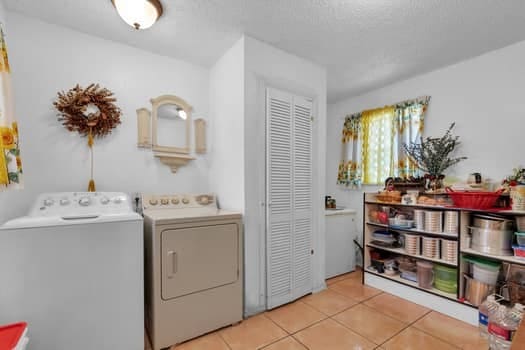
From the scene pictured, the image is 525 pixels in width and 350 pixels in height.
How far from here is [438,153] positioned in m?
2.54

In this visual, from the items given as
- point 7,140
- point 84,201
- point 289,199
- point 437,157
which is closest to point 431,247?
point 437,157

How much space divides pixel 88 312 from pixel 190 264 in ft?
2.15

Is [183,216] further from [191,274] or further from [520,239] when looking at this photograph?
[520,239]

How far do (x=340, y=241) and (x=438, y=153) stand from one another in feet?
4.88

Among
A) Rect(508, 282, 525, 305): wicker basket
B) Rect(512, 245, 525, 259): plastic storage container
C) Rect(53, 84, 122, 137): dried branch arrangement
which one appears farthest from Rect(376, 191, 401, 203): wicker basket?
Rect(53, 84, 122, 137): dried branch arrangement

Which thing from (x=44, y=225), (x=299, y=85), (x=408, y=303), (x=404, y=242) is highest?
(x=299, y=85)

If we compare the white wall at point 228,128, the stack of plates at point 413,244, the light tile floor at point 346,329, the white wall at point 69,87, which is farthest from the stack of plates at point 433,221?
the white wall at point 69,87

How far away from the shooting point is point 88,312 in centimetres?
150

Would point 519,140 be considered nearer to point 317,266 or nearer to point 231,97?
point 317,266

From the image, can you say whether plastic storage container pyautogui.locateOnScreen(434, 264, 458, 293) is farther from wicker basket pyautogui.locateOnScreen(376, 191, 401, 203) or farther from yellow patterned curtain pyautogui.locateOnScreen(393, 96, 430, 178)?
yellow patterned curtain pyautogui.locateOnScreen(393, 96, 430, 178)

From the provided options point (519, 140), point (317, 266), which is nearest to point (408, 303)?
point (317, 266)

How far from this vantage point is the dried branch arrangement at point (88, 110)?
2.00 m

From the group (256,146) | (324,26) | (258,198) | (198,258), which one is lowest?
(198,258)

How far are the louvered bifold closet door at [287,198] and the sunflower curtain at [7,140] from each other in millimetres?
1688
